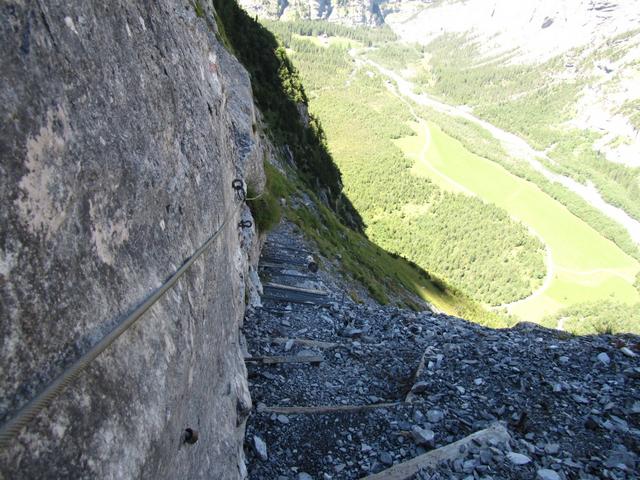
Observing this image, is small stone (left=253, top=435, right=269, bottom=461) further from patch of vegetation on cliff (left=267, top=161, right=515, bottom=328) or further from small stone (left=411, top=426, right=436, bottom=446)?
patch of vegetation on cliff (left=267, top=161, right=515, bottom=328)

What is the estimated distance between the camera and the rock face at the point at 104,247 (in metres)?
2.09

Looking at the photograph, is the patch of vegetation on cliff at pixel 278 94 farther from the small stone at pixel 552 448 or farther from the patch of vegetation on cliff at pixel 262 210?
the small stone at pixel 552 448

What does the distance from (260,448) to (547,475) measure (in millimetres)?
3884

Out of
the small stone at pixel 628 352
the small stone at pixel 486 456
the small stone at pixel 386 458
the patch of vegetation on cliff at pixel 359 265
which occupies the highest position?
the small stone at pixel 486 456

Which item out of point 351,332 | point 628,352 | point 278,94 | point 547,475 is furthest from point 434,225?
point 547,475

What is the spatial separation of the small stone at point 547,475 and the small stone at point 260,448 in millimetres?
3705

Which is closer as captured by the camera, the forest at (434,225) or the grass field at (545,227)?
the forest at (434,225)

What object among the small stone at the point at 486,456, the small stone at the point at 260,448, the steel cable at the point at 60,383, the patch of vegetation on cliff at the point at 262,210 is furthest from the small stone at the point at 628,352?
the patch of vegetation on cliff at the point at 262,210

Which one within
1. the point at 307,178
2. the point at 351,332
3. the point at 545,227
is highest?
the point at 307,178

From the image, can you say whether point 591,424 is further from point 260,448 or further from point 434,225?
point 434,225

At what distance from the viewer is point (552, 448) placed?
21.0 ft

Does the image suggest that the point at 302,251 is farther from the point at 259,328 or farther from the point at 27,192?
the point at 27,192

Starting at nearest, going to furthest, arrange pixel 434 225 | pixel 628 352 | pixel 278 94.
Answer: pixel 628 352 → pixel 278 94 → pixel 434 225

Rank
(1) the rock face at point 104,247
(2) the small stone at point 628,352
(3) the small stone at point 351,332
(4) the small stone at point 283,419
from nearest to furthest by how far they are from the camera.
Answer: (1) the rock face at point 104,247
(4) the small stone at point 283,419
(2) the small stone at point 628,352
(3) the small stone at point 351,332
